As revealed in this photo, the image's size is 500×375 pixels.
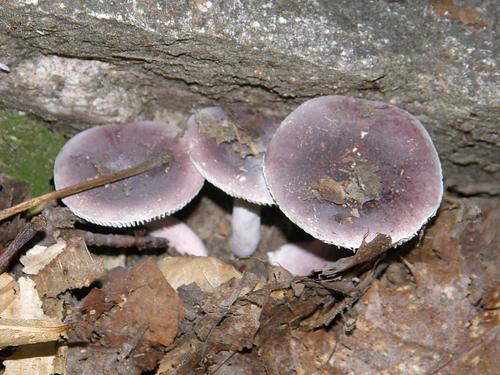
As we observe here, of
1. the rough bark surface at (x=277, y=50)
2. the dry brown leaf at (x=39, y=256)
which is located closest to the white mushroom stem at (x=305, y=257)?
the rough bark surface at (x=277, y=50)

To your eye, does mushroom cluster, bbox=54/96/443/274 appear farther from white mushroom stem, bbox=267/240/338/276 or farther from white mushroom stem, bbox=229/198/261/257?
white mushroom stem, bbox=267/240/338/276

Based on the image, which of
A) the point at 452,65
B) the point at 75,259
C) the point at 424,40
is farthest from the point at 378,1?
the point at 75,259

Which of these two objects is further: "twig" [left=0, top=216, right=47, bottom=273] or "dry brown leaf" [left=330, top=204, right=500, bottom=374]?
"dry brown leaf" [left=330, top=204, right=500, bottom=374]

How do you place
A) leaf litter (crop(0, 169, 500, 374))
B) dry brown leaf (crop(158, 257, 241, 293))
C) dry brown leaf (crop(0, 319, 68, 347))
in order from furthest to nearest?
dry brown leaf (crop(158, 257, 241, 293))
leaf litter (crop(0, 169, 500, 374))
dry brown leaf (crop(0, 319, 68, 347))

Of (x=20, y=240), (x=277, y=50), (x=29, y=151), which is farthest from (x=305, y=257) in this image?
(x=29, y=151)

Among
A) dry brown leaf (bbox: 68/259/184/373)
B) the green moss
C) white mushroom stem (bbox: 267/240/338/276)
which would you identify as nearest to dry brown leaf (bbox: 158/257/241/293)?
dry brown leaf (bbox: 68/259/184/373)

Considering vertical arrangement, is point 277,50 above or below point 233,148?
above

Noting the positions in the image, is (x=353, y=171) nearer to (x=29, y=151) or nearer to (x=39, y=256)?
(x=39, y=256)
